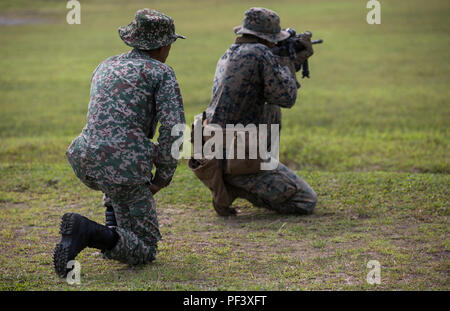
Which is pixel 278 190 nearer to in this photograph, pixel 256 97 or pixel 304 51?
pixel 256 97

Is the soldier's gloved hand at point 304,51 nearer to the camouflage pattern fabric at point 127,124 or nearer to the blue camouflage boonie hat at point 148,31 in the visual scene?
the blue camouflage boonie hat at point 148,31

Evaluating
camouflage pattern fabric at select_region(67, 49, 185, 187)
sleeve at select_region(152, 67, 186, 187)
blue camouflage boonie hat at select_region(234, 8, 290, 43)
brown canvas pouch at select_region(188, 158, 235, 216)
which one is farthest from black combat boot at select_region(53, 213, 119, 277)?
blue camouflage boonie hat at select_region(234, 8, 290, 43)

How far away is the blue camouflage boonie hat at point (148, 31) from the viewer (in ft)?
15.3

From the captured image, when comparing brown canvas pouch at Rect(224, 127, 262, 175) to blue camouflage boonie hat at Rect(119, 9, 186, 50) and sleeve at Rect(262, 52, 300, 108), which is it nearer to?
sleeve at Rect(262, 52, 300, 108)

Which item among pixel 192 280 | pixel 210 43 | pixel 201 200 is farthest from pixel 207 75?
pixel 192 280

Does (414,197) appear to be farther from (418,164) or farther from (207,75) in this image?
(207,75)

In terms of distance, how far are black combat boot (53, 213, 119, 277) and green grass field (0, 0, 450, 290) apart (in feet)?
0.58

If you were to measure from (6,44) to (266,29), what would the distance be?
740 inches

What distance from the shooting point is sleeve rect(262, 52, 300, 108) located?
5.79 m

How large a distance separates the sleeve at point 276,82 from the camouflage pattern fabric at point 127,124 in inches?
56.9

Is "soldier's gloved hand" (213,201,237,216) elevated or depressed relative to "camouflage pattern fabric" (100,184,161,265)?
depressed

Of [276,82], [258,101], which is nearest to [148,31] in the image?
[276,82]

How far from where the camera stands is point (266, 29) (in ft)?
19.4

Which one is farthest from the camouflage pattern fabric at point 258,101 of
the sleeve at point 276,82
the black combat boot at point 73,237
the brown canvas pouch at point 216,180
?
the black combat boot at point 73,237
